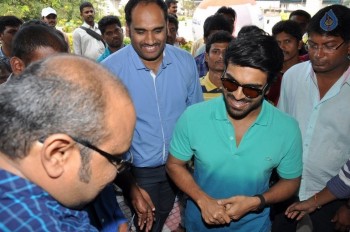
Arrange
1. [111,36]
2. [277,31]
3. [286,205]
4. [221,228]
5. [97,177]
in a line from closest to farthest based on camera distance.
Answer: [97,177] → [221,228] → [286,205] → [277,31] → [111,36]

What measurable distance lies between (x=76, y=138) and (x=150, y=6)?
204cm

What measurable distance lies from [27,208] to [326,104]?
7.42 feet

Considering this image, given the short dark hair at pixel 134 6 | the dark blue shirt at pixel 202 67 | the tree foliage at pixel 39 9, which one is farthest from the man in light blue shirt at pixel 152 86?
the tree foliage at pixel 39 9

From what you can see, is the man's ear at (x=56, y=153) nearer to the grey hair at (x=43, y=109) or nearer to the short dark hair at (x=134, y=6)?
the grey hair at (x=43, y=109)

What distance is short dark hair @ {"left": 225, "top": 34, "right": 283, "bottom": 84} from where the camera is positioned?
183cm

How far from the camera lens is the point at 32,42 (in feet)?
6.61

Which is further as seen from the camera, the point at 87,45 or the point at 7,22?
the point at 87,45

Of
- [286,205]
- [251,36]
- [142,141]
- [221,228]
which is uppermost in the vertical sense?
[251,36]

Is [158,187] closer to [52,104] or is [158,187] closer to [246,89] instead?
[246,89]

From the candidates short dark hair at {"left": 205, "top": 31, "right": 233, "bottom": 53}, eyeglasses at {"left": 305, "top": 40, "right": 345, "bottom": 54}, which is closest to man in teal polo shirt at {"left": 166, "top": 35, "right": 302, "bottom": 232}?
eyeglasses at {"left": 305, "top": 40, "right": 345, "bottom": 54}

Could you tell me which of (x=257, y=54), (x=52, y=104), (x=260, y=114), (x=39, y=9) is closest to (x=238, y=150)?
(x=260, y=114)

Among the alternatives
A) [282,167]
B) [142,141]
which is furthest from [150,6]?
[282,167]

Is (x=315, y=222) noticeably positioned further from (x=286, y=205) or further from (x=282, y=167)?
(x=282, y=167)

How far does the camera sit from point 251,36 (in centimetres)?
189
